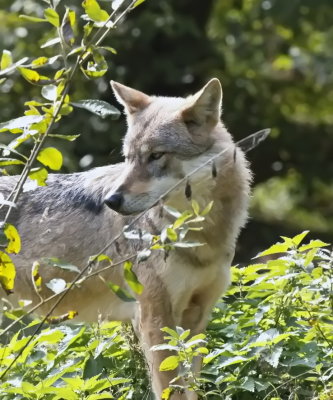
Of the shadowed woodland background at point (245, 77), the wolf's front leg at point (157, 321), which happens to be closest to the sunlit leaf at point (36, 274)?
the wolf's front leg at point (157, 321)

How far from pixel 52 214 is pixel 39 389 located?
2116 millimetres

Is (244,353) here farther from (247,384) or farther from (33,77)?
(33,77)

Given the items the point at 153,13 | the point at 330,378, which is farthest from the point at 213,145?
the point at 153,13

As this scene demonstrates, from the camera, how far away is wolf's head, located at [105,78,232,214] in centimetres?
629

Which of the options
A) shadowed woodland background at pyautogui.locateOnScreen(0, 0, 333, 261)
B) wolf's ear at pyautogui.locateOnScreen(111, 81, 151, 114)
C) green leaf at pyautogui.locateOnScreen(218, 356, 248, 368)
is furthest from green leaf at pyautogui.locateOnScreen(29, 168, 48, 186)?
shadowed woodland background at pyautogui.locateOnScreen(0, 0, 333, 261)

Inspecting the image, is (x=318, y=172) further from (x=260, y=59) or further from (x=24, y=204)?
(x=24, y=204)

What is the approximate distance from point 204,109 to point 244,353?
5.25ft

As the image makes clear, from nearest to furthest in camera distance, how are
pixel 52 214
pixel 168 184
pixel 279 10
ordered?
pixel 168 184 → pixel 52 214 → pixel 279 10

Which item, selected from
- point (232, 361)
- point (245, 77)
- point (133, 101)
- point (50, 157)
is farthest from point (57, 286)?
point (245, 77)

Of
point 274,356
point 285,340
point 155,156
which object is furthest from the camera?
point 155,156

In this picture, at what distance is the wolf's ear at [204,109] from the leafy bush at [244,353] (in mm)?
1011

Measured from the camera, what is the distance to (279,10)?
14.1m

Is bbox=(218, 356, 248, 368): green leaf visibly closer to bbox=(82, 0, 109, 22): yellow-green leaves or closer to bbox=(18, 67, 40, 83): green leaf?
bbox=(18, 67, 40, 83): green leaf

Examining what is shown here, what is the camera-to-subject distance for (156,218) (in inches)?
262
